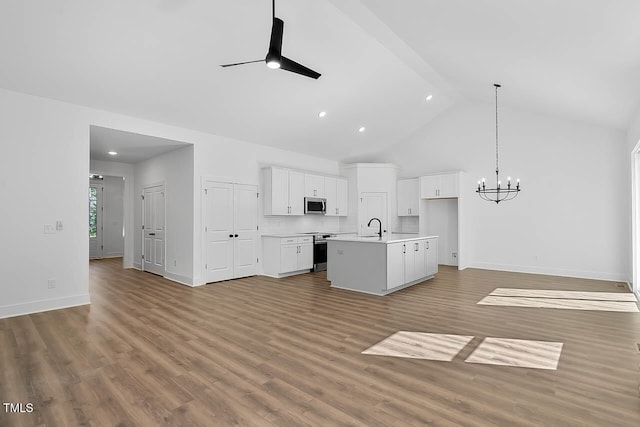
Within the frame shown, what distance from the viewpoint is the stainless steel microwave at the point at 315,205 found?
317 inches

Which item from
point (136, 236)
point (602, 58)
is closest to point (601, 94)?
point (602, 58)

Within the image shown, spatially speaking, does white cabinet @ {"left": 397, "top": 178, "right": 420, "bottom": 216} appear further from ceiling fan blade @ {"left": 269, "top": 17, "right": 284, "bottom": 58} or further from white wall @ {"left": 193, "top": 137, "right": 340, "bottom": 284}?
ceiling fan blade @ {"left": 269, "top": 17, "right": 284, "bottom": 58}

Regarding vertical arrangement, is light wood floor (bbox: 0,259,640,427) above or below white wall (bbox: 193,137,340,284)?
below

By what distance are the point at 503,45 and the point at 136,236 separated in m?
8.48

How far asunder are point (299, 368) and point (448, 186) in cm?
658

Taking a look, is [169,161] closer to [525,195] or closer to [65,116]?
[65,116]

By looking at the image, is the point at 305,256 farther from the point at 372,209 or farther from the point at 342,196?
the point at 372,209

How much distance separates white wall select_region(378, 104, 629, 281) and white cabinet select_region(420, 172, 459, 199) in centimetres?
26

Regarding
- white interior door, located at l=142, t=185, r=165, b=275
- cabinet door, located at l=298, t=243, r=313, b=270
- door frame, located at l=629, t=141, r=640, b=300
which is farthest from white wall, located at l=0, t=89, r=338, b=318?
door frame, located at l=629, t=141, r=640, b=300

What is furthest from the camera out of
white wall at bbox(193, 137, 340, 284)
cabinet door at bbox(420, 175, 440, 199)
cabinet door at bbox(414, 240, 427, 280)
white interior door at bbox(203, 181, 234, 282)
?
cabinet door at bbox(420, 175, 440, 199)

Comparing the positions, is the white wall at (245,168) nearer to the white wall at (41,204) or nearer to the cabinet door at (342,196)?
the cabinet door at (342,196)

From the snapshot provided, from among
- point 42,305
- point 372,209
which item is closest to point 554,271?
point 372,209

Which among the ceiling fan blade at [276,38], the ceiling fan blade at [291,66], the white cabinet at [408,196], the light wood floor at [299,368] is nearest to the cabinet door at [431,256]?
the light wood floor at [299,368]

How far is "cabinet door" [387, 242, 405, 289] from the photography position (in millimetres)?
5214
